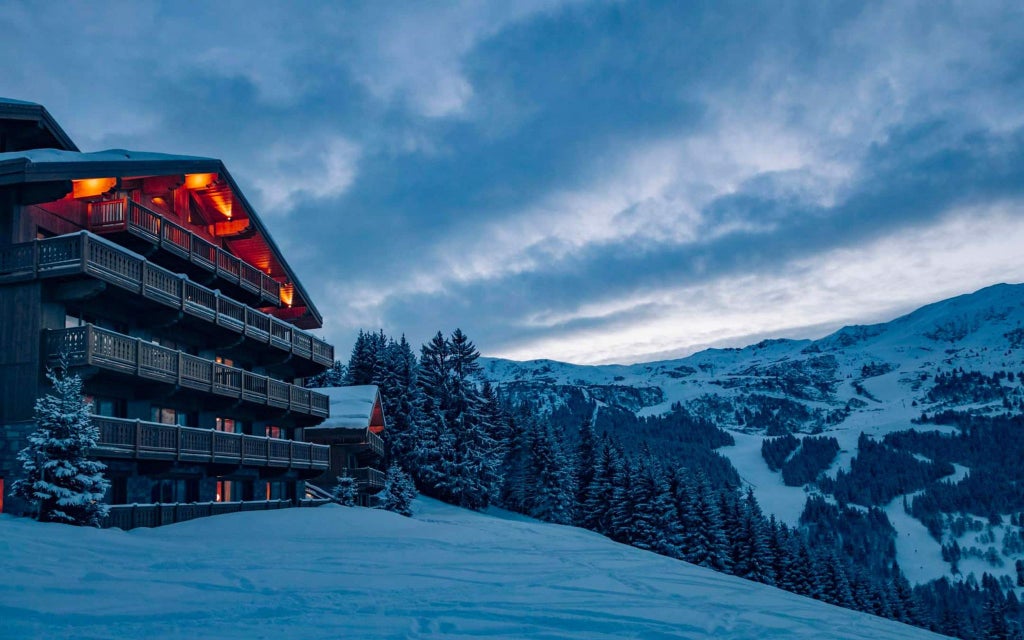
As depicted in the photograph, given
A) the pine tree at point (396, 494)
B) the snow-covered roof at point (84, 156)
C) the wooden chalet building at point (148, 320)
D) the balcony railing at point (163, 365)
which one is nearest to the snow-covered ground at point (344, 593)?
the wooden chalet building at point (148, 320)

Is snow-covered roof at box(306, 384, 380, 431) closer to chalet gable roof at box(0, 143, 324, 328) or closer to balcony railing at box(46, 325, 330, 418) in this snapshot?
balcony railing at box(46, 325, 330, 418)

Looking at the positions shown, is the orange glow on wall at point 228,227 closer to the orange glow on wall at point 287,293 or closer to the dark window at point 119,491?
the orange glow on wall at point 287,293

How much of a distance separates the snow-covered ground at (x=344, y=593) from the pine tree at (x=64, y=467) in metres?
1.33

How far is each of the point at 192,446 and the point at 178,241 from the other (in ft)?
24.0

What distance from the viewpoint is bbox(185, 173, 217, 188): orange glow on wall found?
31.9 meters

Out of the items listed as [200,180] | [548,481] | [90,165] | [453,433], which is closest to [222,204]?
[200,180]

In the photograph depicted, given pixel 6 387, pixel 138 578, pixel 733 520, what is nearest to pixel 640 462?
pixel 733 520

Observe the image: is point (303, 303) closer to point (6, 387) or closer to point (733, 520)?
point (6, 387)

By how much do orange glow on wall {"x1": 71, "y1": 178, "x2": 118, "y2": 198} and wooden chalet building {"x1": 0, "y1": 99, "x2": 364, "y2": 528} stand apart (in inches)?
2.1

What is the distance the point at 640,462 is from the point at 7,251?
177 feet

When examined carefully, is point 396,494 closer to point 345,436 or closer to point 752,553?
point 345,436

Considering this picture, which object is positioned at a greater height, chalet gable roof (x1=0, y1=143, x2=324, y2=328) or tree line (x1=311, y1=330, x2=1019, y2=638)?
chalet gable roof (x1=0, y1=143, x2=324, y2=328)

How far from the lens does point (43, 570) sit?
14.1 m

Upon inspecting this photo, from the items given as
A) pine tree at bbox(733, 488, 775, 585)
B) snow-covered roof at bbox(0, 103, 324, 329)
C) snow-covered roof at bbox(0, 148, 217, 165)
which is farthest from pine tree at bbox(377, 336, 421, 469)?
snow-covered roof at bbox(0, 148, 217, 165)
